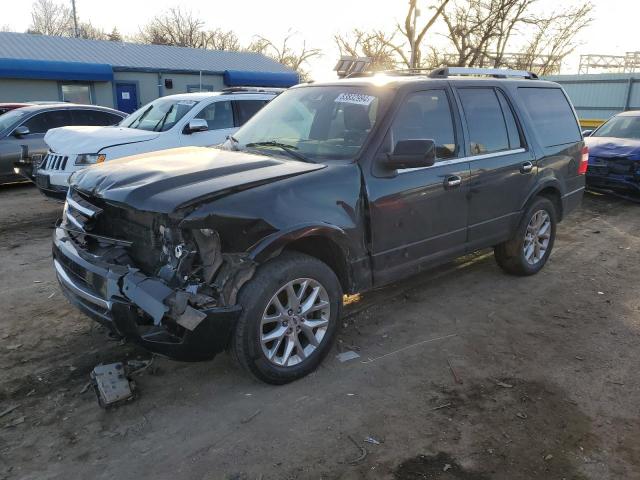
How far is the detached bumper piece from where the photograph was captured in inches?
115

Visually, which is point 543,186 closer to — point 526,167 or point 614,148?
point 526,167

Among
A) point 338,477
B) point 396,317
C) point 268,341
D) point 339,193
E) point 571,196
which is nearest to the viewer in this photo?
point 338,477

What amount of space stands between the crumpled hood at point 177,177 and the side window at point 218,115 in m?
4.47

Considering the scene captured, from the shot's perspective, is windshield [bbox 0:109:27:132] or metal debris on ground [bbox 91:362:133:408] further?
windshield [bbox 0:109:27:132]

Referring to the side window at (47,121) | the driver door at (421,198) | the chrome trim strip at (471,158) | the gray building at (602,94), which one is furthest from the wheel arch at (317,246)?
the gray building at (602,94)

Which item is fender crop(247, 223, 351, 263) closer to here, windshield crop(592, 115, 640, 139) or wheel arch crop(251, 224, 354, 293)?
wheel arch crop(251, 224, 354, 293)

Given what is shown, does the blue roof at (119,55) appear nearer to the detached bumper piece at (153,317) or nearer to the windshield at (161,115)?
the windshield at (161,115)

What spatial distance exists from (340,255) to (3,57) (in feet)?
76.3

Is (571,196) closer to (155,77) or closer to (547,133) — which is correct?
(547,133)

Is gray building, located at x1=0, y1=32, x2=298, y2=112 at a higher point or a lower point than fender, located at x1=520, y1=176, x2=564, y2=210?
higher

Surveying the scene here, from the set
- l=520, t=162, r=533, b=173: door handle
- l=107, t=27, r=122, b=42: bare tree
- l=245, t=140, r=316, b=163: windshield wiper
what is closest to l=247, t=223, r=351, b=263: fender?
l=245, t=140, r=316, b=163: windshield wiper

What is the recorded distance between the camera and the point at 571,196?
5.95m

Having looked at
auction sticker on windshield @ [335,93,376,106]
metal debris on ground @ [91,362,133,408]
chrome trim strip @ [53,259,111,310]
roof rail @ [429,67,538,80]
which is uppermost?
roof rail @ [429,67,538,80]

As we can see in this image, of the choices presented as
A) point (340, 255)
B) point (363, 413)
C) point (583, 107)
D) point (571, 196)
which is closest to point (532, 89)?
point (571, 196)
